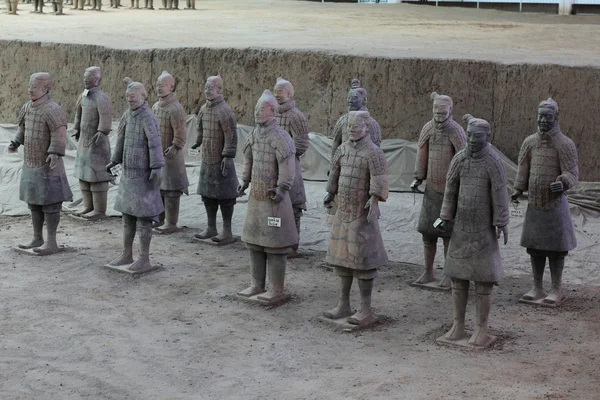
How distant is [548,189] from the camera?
7.22 m

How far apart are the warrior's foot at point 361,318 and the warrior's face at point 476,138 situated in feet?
4.72

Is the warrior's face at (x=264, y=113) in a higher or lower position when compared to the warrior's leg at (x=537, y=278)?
higher

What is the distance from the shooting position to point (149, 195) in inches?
315

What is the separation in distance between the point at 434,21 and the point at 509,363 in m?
11.8

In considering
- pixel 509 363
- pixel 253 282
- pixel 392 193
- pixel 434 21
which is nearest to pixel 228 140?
pixel 253 282

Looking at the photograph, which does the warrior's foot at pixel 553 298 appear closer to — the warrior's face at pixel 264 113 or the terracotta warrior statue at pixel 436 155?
the terracotta warrior statue at pixel 436 155

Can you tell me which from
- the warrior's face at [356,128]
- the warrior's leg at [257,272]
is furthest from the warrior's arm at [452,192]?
the warrior's leg at [257,272]

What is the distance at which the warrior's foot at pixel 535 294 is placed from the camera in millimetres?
7492

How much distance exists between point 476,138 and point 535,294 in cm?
180

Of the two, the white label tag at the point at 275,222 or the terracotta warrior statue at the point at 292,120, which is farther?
the terracotta warrior statue at the point at 292,120

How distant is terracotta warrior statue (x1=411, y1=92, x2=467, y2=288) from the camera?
24.6 feet

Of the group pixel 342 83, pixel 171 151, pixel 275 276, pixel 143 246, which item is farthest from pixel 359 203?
pixel 342 83

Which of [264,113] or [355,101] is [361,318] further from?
[355,101]

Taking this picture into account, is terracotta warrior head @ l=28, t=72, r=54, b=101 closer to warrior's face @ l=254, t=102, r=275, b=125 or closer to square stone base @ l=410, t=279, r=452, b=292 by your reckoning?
warrior's face @ l=254, t=102, r=275, b=125
